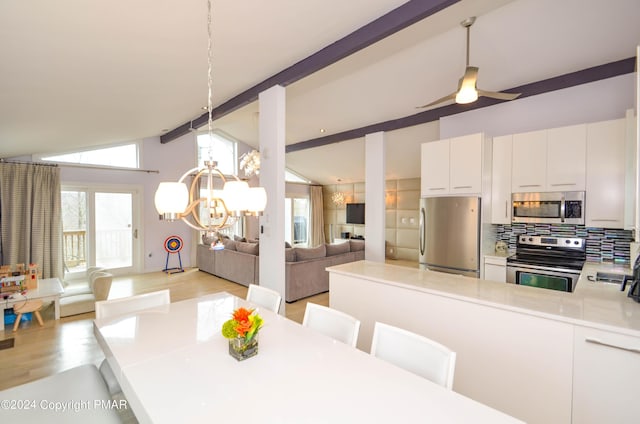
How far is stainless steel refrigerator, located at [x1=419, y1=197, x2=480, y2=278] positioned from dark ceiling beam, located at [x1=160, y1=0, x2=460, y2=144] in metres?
2.05

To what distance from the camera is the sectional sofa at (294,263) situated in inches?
174

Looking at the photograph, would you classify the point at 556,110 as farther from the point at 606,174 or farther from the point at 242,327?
the point at 242,327

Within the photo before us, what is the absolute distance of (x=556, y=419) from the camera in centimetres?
149

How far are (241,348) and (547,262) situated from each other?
329 cm

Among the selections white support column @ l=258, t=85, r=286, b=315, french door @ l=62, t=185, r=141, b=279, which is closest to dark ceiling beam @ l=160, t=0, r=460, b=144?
white support column @ l=258, t=85, r=286, b=315

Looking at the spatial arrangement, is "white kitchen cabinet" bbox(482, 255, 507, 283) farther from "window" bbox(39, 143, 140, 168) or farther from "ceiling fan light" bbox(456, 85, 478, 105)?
"window" bbox(39, 143, 140, 168)

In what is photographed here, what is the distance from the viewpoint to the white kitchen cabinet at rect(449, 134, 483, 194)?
3336 mm

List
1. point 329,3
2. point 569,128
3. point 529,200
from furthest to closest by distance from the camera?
point 529,200 → point 569,128 → point 329,3

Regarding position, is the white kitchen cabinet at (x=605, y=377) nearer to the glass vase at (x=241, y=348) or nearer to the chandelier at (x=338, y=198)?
the glass vase at (x=241, y=348)

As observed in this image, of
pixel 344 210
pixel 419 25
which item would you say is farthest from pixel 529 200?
pixel 344 210

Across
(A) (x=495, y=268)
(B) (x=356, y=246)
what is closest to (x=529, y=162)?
(A) (x=495, y=268)

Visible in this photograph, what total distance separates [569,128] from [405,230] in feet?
17.0

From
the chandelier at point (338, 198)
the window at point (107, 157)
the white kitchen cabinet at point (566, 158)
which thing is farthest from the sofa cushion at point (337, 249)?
the window at point (107, 157)

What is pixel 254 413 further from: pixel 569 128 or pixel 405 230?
pixel 405 230
